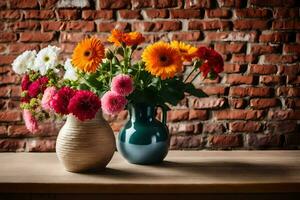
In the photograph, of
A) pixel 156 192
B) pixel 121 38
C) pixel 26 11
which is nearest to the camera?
pixel 156 192

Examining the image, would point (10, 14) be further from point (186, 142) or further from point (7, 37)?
point (186, 142)

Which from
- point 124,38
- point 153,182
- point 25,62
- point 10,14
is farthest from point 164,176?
point 10,14

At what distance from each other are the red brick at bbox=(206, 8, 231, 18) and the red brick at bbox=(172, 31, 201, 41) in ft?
0.36

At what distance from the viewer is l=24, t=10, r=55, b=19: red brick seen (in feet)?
6.63

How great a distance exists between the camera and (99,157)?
1.33m

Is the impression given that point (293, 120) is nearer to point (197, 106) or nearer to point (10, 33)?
point (197, 106)

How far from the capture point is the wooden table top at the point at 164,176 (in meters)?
1.23

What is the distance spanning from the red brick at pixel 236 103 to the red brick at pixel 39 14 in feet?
3.18

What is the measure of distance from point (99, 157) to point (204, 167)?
368mm

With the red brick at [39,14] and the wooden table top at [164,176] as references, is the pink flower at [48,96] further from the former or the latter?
the red brick at [39,14]

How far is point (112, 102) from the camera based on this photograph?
1274 millimetres

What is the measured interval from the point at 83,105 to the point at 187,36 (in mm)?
957

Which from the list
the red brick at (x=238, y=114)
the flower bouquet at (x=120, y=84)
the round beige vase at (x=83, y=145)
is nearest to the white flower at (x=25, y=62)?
the flower bouquet at (x=120, y=84)

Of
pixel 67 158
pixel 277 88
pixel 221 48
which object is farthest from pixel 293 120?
pixel 67 158
